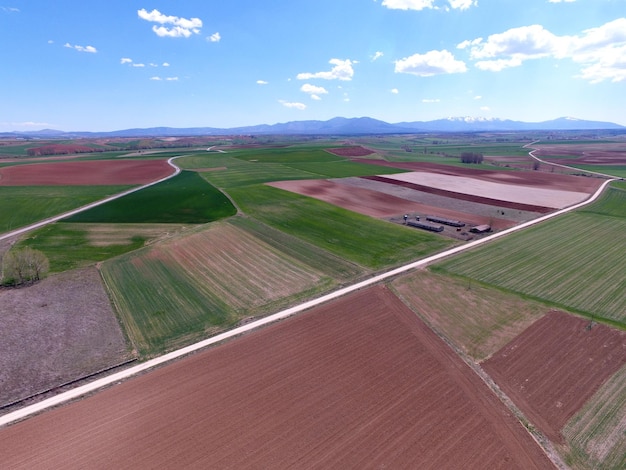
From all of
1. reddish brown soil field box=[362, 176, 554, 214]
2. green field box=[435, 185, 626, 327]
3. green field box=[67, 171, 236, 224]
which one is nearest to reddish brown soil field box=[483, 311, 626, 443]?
green field box=[435, 185, 626, 327]

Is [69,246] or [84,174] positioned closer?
[69,246]

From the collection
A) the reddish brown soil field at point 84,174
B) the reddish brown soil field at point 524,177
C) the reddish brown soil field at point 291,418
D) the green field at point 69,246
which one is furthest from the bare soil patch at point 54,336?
the reddish brown soil field at point 524,177

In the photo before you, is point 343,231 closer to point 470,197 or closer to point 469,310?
point 469,310

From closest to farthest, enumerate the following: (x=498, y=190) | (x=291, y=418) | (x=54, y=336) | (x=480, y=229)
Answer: (x=291, y=418) < (x=54, y=336) < (x=480, y=229) < (x=498, y=190)

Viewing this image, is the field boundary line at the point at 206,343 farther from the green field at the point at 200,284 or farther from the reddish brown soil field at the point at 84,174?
the reddish brown soil field at the point at 84,174

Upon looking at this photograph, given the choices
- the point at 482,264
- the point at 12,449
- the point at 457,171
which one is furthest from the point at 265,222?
the point at 457,171

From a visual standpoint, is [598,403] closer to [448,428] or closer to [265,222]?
[448,428]

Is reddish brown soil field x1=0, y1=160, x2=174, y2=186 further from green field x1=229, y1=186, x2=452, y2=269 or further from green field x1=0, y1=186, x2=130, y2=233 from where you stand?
green field x1=229, y1=186, x2=452, y2=269

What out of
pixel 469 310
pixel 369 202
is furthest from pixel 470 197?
pixel 469 310

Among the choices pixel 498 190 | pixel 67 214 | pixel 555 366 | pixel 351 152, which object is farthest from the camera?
pixel 351 152
